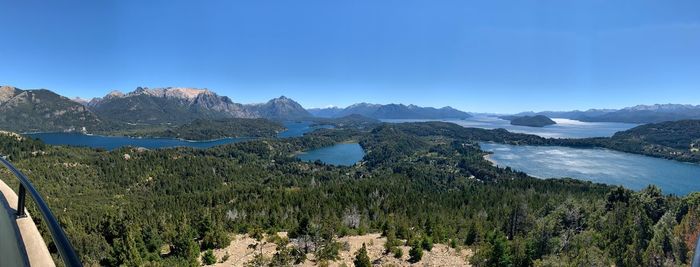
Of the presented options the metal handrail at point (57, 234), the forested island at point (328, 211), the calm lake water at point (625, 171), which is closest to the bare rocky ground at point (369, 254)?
the forested island at point (328, 211)

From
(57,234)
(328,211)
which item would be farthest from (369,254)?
(328,211)

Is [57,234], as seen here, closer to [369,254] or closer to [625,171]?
[369,254]

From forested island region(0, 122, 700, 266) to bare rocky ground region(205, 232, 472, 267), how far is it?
0.79 m

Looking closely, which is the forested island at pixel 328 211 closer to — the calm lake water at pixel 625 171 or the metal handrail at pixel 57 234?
the metal handrail at pixel 57 234

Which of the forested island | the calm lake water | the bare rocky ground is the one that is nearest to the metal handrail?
the forested island

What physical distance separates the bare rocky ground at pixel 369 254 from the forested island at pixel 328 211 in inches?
31.1

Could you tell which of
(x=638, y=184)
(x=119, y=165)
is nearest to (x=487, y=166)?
(x=638, y=184)

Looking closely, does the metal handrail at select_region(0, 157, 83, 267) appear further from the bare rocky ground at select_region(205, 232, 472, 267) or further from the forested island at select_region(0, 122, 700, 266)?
the bare rocky ground at select_region(205, 232, 472, 267)

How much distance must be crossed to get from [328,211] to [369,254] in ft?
127

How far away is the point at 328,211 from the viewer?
229ft

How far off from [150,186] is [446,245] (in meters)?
117

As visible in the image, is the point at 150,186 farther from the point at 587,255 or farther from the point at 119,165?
the point at 587,255

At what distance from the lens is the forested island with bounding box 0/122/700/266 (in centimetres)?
3173

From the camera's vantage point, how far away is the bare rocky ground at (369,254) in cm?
2903
